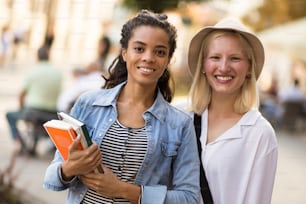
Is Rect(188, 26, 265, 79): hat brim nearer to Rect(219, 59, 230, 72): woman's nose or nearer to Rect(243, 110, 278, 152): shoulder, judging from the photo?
Rect(219, 59, 230, 72): woman's nose

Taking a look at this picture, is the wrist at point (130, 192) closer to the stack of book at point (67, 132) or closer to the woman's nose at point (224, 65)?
the stack of book at point (67, 132)

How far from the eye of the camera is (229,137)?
2.72 m

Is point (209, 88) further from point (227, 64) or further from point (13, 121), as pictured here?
point (13, 121)

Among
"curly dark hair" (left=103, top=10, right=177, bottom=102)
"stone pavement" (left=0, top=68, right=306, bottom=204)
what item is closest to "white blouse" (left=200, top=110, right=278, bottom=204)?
"curly dark hair" (left=103, top=10, right=177, bottom=102)

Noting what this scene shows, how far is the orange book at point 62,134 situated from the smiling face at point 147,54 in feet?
1.12

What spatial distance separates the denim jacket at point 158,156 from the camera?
2.23 metres

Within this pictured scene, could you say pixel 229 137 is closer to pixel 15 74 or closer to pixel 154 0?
pixel 154 0

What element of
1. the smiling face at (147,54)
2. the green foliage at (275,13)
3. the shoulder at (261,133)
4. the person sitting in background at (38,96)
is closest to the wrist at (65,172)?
the smiling face at (147,54)

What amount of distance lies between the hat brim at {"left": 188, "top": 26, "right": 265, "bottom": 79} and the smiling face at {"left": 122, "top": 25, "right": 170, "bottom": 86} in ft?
1.89

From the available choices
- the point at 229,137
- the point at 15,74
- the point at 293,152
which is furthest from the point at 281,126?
the point at 229,137

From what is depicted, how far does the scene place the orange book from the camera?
81.5 inches

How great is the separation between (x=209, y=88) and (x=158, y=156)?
76 centimetres

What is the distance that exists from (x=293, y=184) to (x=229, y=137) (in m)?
5.20

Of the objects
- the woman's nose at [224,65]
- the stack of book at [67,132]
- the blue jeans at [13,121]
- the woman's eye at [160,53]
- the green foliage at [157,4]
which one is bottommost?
the blue jeans at [13,121]
